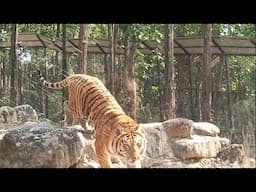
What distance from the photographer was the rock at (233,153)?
163 inches

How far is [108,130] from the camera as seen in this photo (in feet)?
13.7

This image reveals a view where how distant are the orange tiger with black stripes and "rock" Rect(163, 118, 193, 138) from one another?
0.79ft

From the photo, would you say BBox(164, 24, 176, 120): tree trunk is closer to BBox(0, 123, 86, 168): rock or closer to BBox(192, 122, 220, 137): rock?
BBox(192, 122, 220, 137): rock

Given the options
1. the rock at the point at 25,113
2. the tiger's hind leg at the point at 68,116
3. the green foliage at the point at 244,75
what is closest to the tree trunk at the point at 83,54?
the tiger's hind leg at the point at 68,116

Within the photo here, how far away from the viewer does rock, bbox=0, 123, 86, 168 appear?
4086 millimetres

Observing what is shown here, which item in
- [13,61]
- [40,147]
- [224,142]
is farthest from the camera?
[13,61]

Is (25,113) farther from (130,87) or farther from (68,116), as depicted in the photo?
(130,87)

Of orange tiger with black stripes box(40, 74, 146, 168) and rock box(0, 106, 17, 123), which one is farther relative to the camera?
rock box(0, 106, 17, 123)

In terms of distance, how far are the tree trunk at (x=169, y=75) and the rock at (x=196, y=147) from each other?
10.3 inches

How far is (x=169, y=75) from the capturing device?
427 cm

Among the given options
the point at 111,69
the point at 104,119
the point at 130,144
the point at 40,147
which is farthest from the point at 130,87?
the point at 40,147

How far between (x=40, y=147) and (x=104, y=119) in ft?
1.93

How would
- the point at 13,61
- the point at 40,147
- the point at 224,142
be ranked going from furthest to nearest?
the point at 13,61 < the point at 224,142 < the point at 40,147

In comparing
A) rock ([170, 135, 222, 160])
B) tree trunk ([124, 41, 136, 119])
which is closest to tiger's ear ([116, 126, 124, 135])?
tree trunk ([124, 41, 136, 119])
